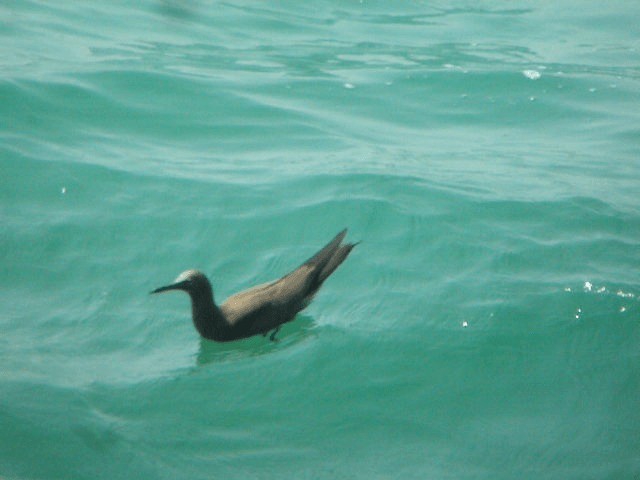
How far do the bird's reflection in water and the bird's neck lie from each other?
0.47ft

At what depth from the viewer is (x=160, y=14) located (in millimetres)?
15148

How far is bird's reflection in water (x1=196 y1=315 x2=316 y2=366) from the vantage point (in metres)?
6.69

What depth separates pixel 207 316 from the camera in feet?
21.6

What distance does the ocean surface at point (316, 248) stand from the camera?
228 inches

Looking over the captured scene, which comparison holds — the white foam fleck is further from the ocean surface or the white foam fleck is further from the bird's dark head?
the bird's dark head

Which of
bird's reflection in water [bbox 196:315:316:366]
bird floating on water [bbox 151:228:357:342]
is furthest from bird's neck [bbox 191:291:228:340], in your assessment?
bird's reflection in water [bbox 196:315:316:366]

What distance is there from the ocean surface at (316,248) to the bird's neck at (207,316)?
21 cm

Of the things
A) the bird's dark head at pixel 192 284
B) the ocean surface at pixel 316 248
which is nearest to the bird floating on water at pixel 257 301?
the bird's dark head at pixel 192 284

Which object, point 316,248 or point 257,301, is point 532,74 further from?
point 257,301

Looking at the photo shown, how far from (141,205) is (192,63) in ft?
15.0

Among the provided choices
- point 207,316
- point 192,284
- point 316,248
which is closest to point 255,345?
point 207,316

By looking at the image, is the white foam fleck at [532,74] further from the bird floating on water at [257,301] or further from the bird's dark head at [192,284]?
the bird's dark head at [192,284]

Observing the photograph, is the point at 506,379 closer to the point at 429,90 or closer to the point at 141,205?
the point at 141,205

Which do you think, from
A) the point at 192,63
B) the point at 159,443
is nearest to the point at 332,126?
the point at 192,63
